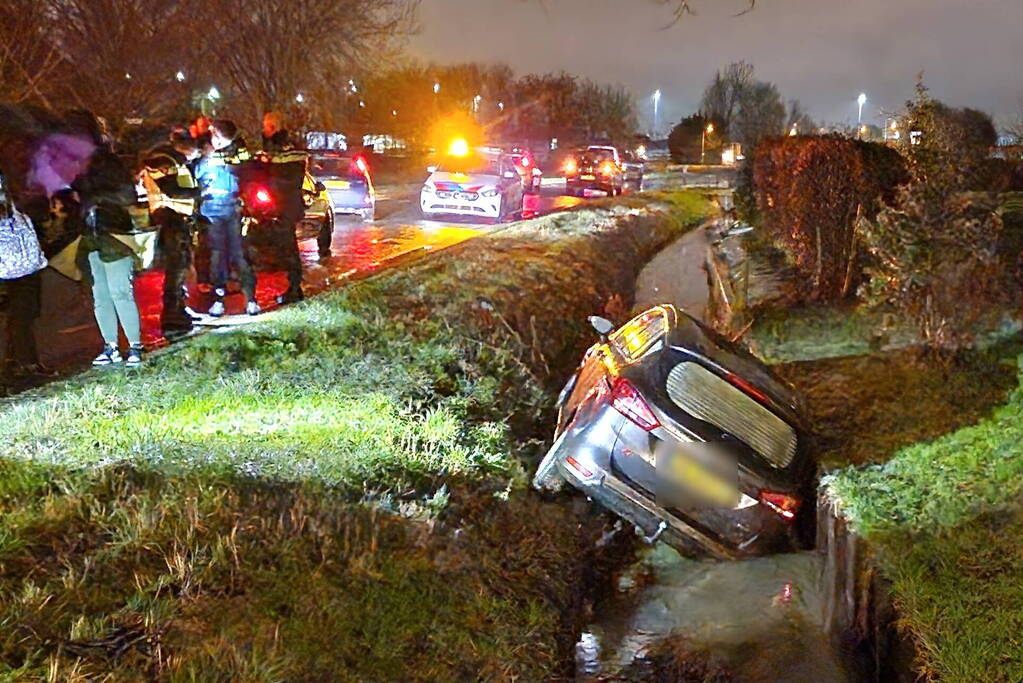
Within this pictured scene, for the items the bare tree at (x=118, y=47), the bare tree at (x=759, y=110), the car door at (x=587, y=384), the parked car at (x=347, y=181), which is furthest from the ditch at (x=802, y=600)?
the bare tree at (x=759, y=110)

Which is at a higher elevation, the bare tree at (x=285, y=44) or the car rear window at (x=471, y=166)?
the bare tree at (x=285, y=44)

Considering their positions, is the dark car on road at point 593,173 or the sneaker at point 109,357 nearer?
the sneaker at point 109,357

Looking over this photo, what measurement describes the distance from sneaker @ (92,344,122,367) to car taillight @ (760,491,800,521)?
17.1 ft

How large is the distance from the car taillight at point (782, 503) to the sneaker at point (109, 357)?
521cm

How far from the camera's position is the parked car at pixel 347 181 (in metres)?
20.7

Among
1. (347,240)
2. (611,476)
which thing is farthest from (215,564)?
(347,240)

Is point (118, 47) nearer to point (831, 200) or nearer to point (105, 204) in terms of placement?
point (105, 204)

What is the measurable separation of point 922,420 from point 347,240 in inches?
475

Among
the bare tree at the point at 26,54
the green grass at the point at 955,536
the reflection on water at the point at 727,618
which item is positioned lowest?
the reflection on water at the point at 727,618

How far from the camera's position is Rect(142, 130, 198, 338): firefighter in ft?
Answer: 29.6

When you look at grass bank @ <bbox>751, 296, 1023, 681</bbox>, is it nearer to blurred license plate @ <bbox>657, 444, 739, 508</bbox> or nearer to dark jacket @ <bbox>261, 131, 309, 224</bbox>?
blurred license plate @ <bbox>657, 444, 739, 508</bbox>

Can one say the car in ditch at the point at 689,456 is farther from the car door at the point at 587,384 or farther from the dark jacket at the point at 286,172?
the dark jacket at the point at 286,172

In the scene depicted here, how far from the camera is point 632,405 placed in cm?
626

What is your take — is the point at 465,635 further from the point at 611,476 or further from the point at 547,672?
the point at 611,476
